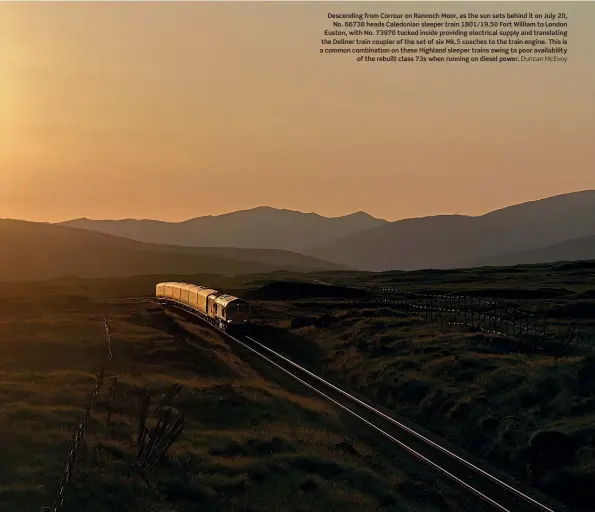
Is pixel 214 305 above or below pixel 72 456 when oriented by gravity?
above

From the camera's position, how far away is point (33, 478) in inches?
974

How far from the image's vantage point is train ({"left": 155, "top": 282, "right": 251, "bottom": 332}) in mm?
70625

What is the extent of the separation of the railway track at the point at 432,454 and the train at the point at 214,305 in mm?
17522

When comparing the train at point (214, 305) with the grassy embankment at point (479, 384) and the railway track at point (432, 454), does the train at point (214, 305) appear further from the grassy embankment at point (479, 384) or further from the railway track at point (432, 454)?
the railway track at point (432, 454)

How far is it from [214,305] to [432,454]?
45.6 m

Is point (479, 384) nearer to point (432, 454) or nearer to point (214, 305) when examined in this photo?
point (432, 454)

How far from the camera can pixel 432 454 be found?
33906mm

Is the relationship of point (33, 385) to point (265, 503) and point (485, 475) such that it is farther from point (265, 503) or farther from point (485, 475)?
point (485, 475)

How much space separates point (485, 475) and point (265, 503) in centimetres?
1067

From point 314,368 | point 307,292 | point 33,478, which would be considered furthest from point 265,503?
point 307,292

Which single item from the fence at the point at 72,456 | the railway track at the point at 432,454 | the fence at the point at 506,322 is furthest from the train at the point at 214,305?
the fence at the point at 72,456

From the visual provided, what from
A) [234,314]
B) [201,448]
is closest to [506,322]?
[234,314]

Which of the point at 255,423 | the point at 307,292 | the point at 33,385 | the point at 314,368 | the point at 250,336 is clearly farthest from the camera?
the point at 307,292

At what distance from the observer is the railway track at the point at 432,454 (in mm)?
28031
